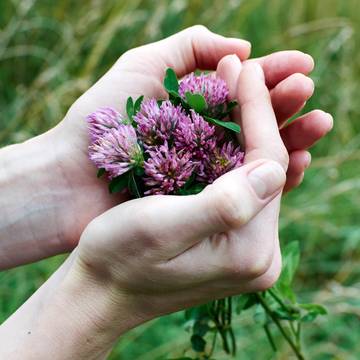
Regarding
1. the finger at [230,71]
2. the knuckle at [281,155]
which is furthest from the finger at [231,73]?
the knuckle at [281,155]

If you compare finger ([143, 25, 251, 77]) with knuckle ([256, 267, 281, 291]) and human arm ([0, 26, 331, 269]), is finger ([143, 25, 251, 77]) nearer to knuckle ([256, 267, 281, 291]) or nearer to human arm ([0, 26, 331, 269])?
human arm ([0, 26, 331, 269])

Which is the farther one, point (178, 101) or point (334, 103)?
point (334, 103)

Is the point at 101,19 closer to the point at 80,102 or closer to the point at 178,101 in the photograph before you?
the point at 80,102

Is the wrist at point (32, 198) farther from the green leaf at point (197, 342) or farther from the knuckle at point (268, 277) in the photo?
the knuckle at point (268, 277)

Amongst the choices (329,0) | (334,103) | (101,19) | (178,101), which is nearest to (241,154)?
(178,101)

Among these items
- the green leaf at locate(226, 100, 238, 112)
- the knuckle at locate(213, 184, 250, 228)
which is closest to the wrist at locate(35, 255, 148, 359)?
the knuckle at locate(213, 184, 250, 228)

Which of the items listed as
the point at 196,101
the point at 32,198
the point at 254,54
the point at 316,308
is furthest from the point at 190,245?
the point at 254,54
